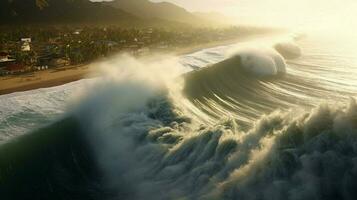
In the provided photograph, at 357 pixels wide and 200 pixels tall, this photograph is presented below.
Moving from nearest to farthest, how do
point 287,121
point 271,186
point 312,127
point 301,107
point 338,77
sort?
1. point 271,186
2. point 312,127
3. point 287,121
4. point 301,107
5. point 338,77

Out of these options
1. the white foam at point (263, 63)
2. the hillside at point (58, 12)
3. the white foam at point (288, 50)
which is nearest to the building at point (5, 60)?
the white foam at point (263, 63)

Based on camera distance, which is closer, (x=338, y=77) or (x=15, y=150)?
(x=15, y=150)

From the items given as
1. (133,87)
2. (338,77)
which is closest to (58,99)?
(133,87)

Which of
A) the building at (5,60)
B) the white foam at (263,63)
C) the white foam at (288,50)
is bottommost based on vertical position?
the building at (5,60)

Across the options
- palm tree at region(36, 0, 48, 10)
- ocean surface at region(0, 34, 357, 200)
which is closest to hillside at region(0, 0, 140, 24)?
palm tree at region(36, 0, 48, 10)

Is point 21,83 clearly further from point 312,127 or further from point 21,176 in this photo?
point 312,127

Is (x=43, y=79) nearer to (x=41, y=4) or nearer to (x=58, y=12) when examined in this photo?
(x=41, y=4)

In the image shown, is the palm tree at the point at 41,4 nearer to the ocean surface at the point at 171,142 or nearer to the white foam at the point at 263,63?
the white foam at the point at 263,63

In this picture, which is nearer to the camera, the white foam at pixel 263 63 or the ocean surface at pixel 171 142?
the ocean surface at pixel 171 142
